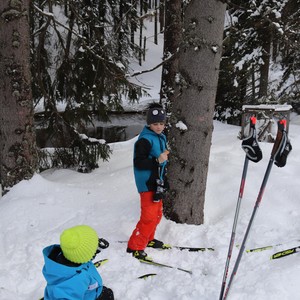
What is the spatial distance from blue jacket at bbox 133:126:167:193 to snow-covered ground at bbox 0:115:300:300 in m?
0.80

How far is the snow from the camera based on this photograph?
3.15 m

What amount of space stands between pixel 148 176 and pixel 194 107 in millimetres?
983

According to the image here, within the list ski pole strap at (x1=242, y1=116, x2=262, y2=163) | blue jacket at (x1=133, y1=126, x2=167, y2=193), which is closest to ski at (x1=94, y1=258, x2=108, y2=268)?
blue jacket at (x1=133, y1=126, x2=167, y2=193)

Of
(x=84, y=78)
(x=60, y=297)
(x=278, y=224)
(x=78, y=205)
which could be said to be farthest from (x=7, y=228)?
(x=84, y=78)

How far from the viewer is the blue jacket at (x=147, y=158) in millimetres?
3768

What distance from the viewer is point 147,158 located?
3.79 m

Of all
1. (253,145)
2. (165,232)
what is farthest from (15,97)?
(253,145)

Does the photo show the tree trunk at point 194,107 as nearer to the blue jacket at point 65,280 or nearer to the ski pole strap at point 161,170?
the ski pole strap at point 161,170

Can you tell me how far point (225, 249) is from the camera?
3.71 metres

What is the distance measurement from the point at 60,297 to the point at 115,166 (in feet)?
18.2

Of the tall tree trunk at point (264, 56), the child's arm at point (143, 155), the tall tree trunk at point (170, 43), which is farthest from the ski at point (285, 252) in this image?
the tall tree trunk at point (264, 56)

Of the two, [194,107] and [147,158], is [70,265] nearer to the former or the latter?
[147,158]

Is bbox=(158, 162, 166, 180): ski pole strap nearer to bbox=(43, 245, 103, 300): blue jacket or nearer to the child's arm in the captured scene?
the child's arm

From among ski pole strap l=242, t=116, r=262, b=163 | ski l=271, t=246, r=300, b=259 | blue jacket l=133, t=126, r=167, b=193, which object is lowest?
ski l=271, t=246, r=300, b=259
